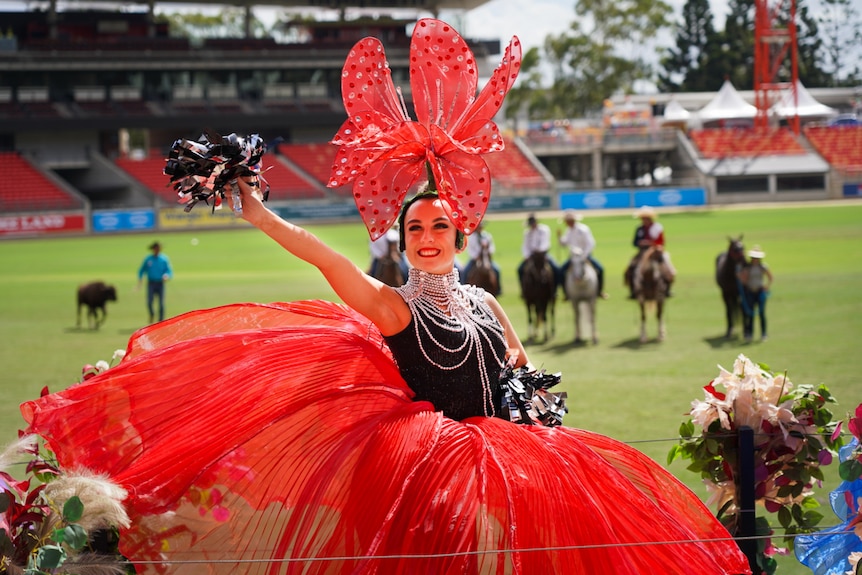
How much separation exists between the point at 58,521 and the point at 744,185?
48589mm

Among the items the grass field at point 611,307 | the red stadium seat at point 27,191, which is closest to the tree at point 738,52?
the grass field at point 611,307

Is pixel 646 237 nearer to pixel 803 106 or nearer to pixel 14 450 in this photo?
pixel 14 450

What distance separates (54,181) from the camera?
42969 millimetres

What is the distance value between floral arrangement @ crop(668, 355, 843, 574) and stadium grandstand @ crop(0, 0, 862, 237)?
37583mm

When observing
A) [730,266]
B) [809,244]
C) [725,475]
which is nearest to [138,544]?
[725,475]

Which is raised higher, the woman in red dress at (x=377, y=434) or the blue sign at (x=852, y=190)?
the woman in red dress at (x=377, y=434)

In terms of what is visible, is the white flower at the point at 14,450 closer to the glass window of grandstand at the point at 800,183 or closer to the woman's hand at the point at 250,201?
the woman's hand at the point at 250,201

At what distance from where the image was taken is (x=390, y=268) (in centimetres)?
1367

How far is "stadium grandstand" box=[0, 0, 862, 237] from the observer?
45656mm

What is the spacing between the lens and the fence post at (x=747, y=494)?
3686mm

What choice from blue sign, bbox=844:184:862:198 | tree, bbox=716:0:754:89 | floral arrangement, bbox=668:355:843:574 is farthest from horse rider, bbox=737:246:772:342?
tree, bbox=716:0:754:89

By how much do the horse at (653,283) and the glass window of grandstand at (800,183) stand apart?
37228 mm

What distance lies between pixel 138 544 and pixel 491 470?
39.1 inches

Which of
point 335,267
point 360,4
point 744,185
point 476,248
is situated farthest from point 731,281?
point 360,4
